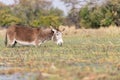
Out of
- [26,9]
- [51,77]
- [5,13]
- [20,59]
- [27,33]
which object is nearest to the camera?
[51,77]

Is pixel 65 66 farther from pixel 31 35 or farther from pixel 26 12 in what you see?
pixel 26 12

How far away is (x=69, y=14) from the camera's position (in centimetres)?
6297

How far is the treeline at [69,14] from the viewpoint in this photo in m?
45.8

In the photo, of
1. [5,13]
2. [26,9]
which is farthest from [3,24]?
[26,9]

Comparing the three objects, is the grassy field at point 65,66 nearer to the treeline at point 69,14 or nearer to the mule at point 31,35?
the mule at point 31,35

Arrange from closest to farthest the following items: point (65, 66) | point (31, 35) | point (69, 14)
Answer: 1. point (65, 66)
2. point (31, 35)
3. point (69, 14)

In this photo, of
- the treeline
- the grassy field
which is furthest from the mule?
the treeline

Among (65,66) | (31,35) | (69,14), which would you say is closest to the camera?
(65,66)

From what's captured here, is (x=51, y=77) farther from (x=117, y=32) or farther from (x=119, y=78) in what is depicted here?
(x=117, y=32)

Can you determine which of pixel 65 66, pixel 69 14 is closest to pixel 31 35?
pixel 65 66

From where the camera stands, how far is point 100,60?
1255cm

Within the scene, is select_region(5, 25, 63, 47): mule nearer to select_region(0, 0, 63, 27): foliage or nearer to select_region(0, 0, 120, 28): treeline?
select_region(0, 0, 120, 28): treeline

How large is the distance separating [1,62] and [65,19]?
51857 millimetres

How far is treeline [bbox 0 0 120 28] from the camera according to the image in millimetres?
45844
